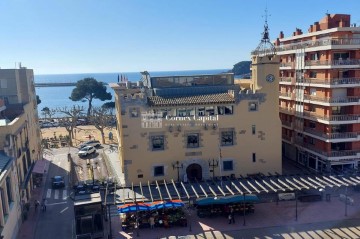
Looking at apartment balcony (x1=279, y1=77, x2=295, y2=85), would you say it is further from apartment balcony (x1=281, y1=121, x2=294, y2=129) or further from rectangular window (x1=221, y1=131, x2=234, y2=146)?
rectangular window (x1=221, y1=131, x2=234, y2=146)

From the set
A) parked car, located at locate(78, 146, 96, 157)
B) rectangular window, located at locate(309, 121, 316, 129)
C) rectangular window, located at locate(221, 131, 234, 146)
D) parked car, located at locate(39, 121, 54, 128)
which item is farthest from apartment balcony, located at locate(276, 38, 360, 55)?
parked car, located at locate(39, 121, 54, 128)

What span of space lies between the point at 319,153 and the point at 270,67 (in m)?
14.5

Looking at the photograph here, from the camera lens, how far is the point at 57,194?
49.2 metres

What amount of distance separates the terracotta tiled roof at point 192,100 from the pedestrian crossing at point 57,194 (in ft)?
57.2

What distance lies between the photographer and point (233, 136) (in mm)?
47844

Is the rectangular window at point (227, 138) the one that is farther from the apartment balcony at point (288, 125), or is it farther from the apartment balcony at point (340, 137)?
the apartment balcony at point (288, 125)

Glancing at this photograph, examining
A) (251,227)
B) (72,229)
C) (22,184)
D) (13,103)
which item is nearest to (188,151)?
(251,227)

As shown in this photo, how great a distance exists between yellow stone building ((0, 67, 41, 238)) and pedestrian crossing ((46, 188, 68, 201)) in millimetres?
2528

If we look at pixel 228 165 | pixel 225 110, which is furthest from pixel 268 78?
pixel 228 165

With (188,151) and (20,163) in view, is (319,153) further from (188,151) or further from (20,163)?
(20,163)

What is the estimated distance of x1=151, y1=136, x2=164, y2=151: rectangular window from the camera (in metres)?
46.4

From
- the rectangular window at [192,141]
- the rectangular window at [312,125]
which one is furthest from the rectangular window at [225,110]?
the rectangular window at [312,125]

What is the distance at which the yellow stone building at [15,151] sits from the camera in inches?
1310

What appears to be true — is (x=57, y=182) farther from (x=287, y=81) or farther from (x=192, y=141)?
(x=287, y=81)
